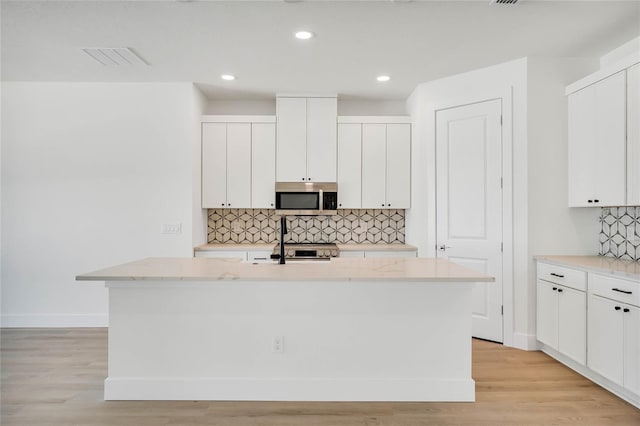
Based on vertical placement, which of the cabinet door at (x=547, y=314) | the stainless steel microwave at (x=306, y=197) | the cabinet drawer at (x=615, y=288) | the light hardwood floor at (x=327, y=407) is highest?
the stainless steel microwave at (x=306, y=197)

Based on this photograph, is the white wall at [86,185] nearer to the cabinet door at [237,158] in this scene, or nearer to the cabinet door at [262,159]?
the cabinet door at [237,158]

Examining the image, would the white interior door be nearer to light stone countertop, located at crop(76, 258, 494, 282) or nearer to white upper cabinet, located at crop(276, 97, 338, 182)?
light stone countertop, located at crop(76, 258, 494, 282)

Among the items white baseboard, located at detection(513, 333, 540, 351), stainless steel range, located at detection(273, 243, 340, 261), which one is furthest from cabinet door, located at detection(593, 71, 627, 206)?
stainless steel range, located at detection(273, 243, 340, 261)

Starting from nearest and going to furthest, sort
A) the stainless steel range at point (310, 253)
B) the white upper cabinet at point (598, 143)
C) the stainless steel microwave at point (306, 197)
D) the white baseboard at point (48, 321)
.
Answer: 1. the white upper cabinet at point (598, 143)
2. the white baseboard at point (48, 321)
3. the stainless steel range at point (310, 253)
4. the stainless steel microwave at point (306, 197)

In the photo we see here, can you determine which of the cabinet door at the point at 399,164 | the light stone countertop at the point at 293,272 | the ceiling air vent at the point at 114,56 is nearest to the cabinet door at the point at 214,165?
the ceiling air vent at the point at 114,56

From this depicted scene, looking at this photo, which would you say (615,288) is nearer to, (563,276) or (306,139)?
(563,276)

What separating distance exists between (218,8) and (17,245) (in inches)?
141

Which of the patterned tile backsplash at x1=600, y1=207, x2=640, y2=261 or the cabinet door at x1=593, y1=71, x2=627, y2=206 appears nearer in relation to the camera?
the cabinet door at x1=593, y1=71, x2=627, y2=206

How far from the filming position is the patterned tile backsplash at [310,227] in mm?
4996

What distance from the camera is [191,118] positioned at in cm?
434

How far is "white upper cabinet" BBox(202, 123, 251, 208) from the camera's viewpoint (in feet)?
15.4

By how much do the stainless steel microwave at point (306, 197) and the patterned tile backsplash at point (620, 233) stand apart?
268 centimetres

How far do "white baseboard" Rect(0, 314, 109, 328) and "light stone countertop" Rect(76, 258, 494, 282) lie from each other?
6.44 ft

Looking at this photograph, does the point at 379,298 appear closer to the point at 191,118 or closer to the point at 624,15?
the point at 624,15
